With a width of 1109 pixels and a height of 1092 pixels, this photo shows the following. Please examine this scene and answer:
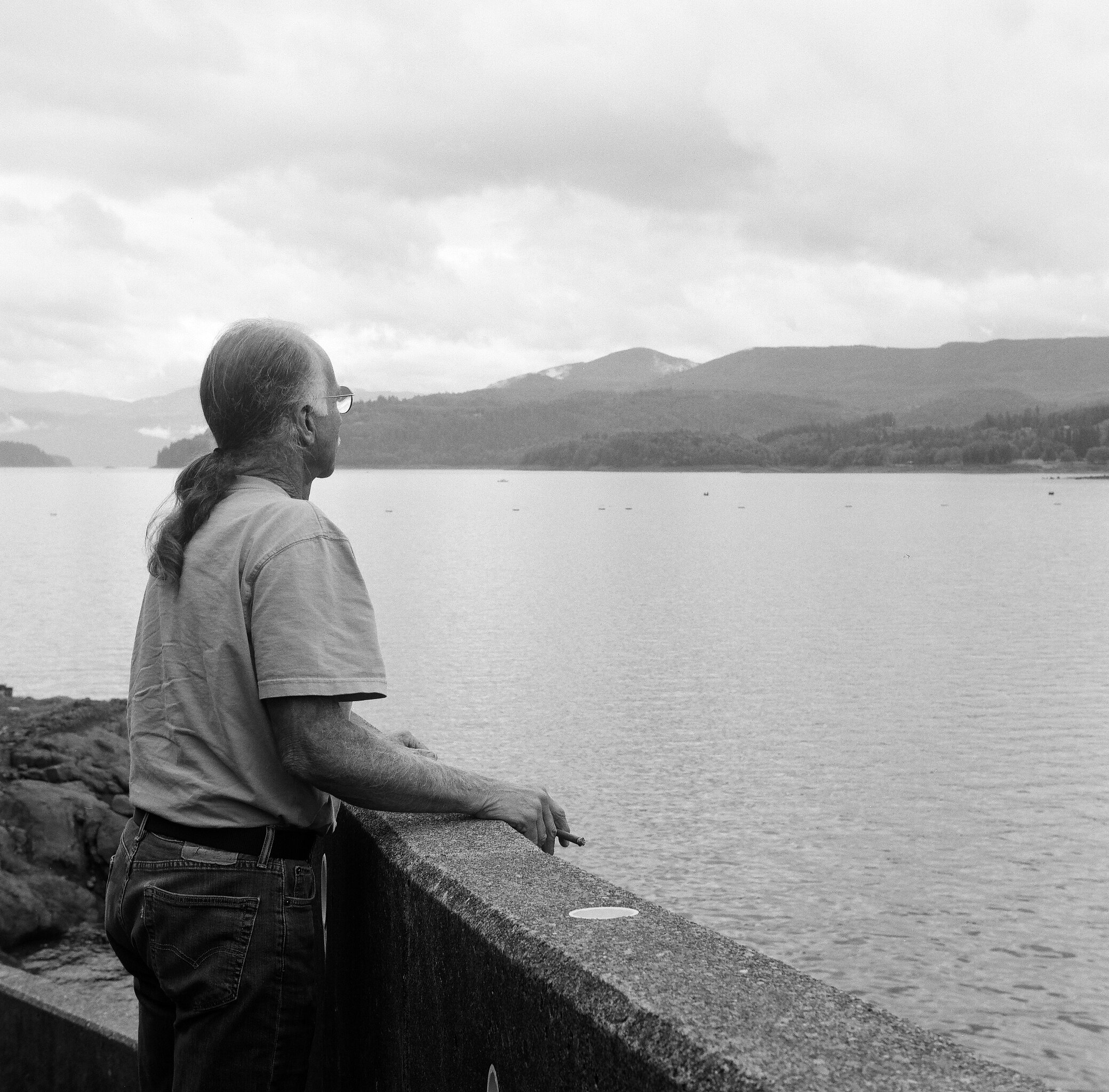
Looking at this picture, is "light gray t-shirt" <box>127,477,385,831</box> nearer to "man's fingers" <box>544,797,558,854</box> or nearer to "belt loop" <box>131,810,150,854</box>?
Result: "belt loop" <box>131,810,150,854</box>

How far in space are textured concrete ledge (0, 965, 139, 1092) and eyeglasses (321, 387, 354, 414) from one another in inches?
92.3

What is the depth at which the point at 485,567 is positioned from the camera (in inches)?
2047

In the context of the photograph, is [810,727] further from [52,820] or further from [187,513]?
[187,513]

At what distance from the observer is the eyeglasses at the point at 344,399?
2873 millimetres

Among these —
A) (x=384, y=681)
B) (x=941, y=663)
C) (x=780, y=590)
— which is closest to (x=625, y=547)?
(x=780, y=590)

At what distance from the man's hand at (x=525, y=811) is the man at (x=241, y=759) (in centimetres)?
40

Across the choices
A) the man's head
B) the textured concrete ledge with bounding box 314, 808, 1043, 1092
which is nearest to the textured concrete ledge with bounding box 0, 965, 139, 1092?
the textured concrete ledge with bounding box 314, 808, 1043, 1092

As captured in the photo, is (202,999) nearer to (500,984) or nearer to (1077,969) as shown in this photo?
(500,984)

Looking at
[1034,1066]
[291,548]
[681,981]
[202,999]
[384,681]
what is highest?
[291,548]

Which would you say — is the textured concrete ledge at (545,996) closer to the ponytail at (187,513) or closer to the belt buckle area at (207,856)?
the belt buckle area at (207,856)

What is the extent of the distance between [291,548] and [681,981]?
3.40ft

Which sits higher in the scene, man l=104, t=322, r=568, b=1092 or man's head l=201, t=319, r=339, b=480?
man's head l=201, t=319, r=339, b=480

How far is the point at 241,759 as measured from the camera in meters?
2.54

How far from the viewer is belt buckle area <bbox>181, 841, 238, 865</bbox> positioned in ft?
8.28
